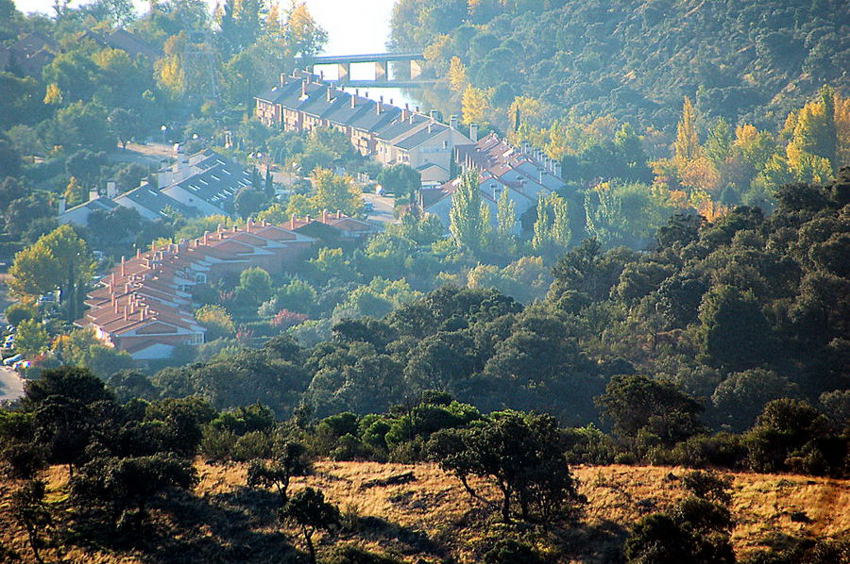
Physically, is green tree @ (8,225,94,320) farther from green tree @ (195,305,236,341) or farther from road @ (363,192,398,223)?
road @ (363,192,398,223)

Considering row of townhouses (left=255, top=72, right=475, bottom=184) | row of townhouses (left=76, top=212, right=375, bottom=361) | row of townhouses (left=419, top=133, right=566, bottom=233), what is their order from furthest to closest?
row of townhouses (left=255, top=72, right=475, bottom=184), row of townhouses (left=419, top=133, right=566, bottom=233), row of townhouses (left=76, top=212, right=375, bottom=361)

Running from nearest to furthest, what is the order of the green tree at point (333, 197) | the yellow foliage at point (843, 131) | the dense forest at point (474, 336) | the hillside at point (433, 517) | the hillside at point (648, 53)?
the hillside at point (433, 517)
the dense forest at point (474, 336)
the yellow foliage at point (843, 131)
the green tree at point (333, 197)
the hillside at point (648, 53)

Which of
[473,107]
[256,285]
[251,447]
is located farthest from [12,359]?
[473,107]

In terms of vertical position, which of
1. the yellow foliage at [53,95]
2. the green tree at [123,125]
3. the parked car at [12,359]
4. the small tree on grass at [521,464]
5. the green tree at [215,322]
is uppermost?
the yellow foliage at [53,95]

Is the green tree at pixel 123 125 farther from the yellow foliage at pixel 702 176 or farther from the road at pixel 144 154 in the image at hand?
the yellow foliage at pixel 702 176

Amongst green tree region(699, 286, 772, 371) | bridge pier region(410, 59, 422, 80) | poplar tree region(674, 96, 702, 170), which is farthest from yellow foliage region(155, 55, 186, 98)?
green tree region(699, 286, 772, 371)

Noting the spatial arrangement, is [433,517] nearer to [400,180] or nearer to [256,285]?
[256,285]

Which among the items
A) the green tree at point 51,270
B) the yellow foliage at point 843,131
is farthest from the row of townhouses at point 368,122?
the green tree at point 51,270
